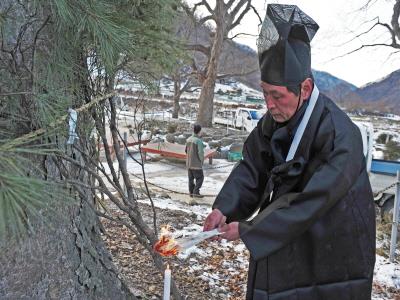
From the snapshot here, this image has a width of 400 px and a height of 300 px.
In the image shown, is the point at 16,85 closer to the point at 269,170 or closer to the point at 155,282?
the point at 269,170

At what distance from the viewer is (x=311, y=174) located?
1.80 m

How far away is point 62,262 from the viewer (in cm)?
211

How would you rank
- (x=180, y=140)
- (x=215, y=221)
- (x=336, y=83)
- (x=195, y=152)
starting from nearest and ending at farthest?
(x=215, y=221) < (x=195, y=152) < (x=180, y=140) < (x=336, y=83)

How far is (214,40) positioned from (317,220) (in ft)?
60.3

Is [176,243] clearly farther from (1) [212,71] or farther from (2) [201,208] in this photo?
(1) [212,71]

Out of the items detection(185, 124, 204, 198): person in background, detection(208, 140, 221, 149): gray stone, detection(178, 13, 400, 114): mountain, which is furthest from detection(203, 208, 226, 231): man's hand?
detection(178, 13, 400, 114): mountain

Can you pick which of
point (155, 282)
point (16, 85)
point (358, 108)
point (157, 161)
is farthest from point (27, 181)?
point (358, 108)

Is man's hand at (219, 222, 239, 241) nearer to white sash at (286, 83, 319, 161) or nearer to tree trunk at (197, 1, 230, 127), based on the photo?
white sash at (286, 83, 319, 161)

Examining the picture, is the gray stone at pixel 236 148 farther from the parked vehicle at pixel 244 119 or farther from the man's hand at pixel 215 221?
the man's hand at pixel 215 221

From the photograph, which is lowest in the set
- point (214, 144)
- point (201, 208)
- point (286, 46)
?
point (214, 144)

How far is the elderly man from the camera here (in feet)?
5.72

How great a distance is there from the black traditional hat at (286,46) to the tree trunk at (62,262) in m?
1.02

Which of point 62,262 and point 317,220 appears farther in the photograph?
point 62,262

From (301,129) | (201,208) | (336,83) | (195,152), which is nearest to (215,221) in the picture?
(301,129)
